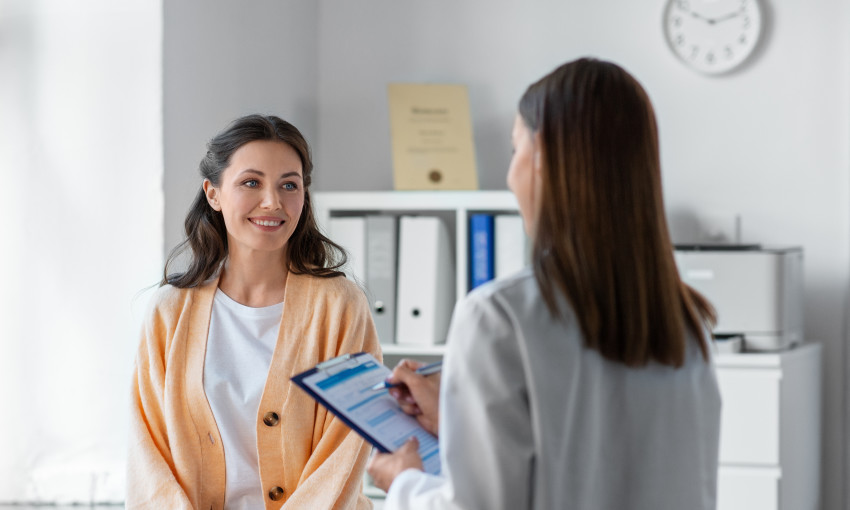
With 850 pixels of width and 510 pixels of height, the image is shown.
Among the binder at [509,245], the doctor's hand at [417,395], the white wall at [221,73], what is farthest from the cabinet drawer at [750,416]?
the doctor's hand at [417,395]

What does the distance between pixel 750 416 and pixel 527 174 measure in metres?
1.99

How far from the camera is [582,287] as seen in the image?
98cm

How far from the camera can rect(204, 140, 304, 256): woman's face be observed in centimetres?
157

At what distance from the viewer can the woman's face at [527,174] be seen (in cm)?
103

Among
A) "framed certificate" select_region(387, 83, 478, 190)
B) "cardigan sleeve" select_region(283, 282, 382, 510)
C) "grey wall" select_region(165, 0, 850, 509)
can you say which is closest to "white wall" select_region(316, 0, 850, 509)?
"grey wall" select_region(165, 0, 850, 509)

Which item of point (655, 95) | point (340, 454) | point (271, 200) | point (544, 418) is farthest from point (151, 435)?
point (655, 95)

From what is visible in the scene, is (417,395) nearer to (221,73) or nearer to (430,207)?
(221,73)

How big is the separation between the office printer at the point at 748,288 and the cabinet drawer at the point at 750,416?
0.46 feet

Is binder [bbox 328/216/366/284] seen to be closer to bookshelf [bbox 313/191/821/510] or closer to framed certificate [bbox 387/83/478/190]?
framed certificate [bbox 387/83/478/190]

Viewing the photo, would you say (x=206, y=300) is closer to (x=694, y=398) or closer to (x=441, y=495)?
(x=441, y=495)

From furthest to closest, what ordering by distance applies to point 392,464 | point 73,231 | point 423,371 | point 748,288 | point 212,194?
1. point 748,288
2. point 73,231
3. point 212,194
4. point 423,371
5. point 392,464

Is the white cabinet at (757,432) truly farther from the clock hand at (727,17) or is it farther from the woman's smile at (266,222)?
the woman's smile at (266,222)

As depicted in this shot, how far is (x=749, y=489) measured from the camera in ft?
8.96

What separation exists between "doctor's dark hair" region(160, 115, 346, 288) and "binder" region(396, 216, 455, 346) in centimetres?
138
